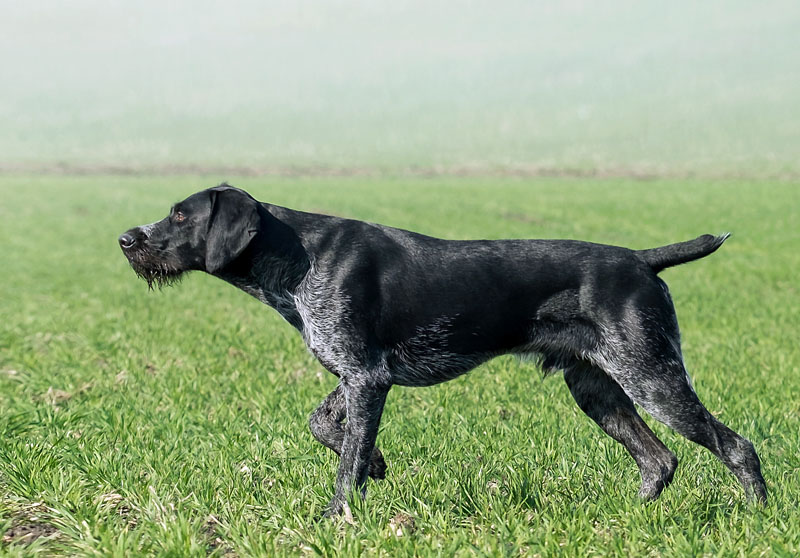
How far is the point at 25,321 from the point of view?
12250 millimetres

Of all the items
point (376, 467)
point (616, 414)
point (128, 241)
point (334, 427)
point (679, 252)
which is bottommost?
point (376, 467)

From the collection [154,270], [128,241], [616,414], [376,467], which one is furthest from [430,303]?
[128,241]

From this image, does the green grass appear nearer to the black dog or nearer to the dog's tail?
the black dog

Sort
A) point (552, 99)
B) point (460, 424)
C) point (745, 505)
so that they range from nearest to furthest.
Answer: point (745, 505) → point (460, 424) → point (552, 99)

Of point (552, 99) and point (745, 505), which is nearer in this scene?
point (745, 505)

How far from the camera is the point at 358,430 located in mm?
5273

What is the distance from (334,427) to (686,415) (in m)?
2.18

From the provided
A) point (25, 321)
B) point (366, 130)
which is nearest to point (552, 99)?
point (366, 130)

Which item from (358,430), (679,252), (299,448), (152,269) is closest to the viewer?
(358,430)

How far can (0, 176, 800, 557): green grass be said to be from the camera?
4.68m

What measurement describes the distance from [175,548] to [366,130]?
405 feet

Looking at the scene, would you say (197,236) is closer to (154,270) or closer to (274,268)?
(154,270)

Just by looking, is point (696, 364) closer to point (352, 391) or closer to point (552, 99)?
point (352, 391)

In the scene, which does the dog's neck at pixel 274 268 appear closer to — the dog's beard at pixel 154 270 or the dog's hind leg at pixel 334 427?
the dog's beard at pixel 154 270
